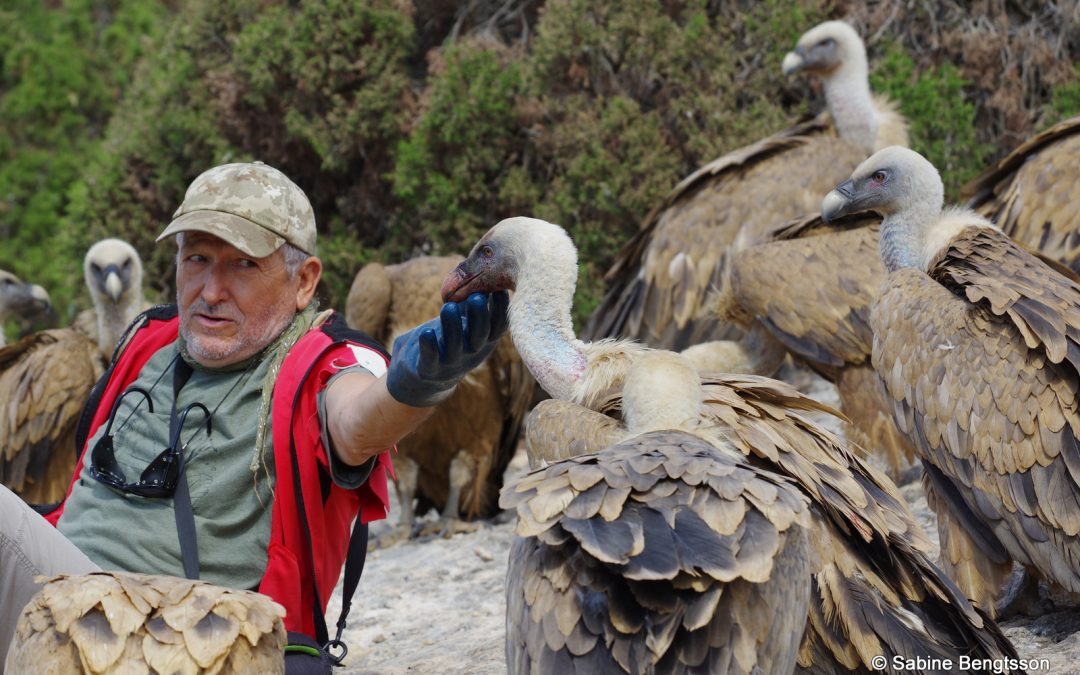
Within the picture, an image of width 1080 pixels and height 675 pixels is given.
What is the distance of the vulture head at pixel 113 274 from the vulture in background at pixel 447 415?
1350 mm

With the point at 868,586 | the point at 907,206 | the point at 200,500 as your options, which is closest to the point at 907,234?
the point at 907,206

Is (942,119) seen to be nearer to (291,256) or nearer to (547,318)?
(547,318)

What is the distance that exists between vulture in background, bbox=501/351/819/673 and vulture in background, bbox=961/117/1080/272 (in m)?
3.93

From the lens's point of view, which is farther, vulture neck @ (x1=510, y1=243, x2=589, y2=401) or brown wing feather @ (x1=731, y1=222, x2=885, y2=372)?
brown wing feather @ (x1=731, y1=222, x2=885, y2=372)

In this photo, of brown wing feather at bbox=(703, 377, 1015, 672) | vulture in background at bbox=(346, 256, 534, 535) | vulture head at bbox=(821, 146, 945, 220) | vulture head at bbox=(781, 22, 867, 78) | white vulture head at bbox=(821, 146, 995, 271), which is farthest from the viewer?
vulture head at bbox=(781, 22, 867, 78)

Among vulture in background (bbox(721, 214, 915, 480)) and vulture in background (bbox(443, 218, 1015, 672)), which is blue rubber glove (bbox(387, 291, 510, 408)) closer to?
vulture in background (bbox(443, 218, 1015, 672))

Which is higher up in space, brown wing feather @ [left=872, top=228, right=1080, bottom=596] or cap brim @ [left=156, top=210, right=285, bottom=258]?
cap brim @ [left=156, top=210, right=285, bottom=258]

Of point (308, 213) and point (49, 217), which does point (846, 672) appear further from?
point (49, 217)

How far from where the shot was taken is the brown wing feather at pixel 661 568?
253 cm

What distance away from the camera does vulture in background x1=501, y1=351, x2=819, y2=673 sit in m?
2.53

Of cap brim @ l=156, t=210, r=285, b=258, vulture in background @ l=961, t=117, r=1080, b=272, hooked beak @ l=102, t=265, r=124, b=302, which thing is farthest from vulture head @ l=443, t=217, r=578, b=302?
hooked beak @ l=102, t=265, r=124, b=302

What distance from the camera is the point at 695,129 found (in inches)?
356

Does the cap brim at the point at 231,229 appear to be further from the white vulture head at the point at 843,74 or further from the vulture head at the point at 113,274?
the white vulture head at the point at 843,74

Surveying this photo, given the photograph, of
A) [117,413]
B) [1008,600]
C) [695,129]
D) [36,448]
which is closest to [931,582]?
[1008,600]
